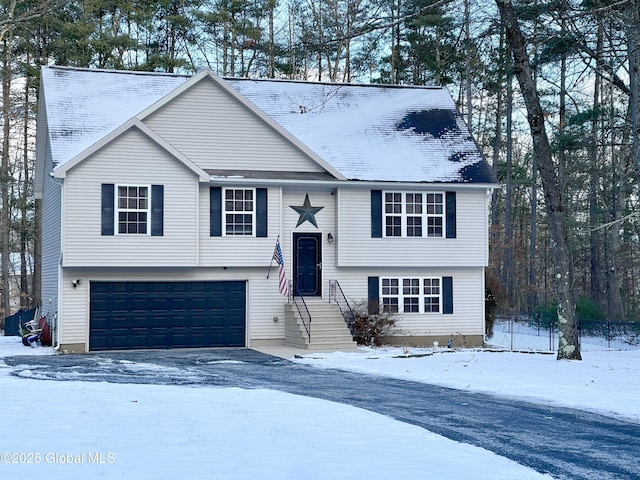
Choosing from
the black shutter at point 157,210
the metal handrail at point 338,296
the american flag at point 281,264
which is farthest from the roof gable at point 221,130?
the metal handrail at point 338,296

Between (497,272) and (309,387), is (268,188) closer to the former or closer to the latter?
(309,387)

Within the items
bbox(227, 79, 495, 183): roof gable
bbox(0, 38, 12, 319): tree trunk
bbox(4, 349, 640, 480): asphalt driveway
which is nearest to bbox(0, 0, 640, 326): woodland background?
bbox(0, 38, 12, 319): tree trunk

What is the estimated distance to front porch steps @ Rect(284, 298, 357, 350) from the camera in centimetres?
2500

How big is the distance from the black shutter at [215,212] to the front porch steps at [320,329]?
3.15m

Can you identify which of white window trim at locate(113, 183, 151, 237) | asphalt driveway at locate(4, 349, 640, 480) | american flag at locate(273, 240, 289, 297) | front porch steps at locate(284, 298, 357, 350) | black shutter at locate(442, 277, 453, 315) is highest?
white window trim at locate(113, 183, 151, 237)

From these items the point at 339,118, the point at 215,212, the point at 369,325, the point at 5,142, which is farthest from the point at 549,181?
the point at 5,142

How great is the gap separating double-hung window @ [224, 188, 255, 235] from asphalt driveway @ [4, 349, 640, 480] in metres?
4.13

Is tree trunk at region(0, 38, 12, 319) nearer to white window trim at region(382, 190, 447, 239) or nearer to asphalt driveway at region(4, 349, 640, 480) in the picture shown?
white window trim at region(382, 190, 447, 239)

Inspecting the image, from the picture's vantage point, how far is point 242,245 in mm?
26219

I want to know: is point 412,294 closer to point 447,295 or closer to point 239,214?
point 447,295

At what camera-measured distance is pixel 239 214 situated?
86.4 ft

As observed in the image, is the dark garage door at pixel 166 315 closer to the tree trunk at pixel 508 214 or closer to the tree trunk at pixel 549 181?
the tree trunk at pixel 549 181

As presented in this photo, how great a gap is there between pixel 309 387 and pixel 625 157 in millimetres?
31893

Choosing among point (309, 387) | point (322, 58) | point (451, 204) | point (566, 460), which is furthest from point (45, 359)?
point (322, 58)
